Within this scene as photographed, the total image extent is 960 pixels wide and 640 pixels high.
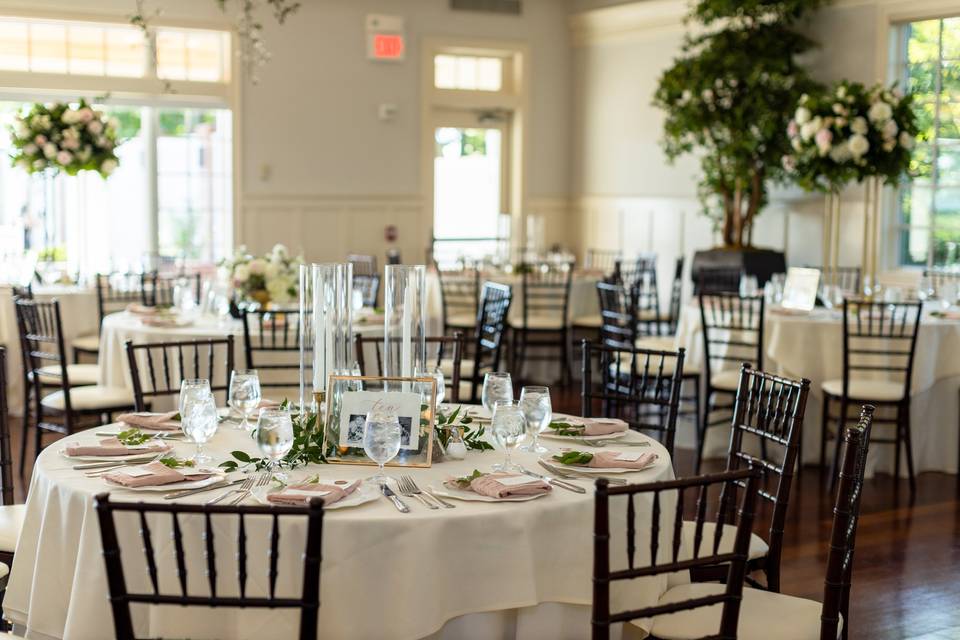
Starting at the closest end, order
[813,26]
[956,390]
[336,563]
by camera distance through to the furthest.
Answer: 1. [336,563]
2. [956,390]
3. [813,26]

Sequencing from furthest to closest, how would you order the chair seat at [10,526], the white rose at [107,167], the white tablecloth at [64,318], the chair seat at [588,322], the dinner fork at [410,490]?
the chair seat at [588,322], the white rose at [107,167], the white tablecloth at [64,318], the chair seat at [10,526], the dinner fork at [410,490]

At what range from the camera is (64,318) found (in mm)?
7715

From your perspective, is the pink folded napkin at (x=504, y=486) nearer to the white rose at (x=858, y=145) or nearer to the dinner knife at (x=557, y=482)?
the dinner knife at (x=557, y=482)

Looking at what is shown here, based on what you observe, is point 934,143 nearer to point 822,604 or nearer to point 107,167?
point 107,167

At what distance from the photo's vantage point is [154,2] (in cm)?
1040

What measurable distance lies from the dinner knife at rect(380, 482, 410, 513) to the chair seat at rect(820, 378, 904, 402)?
3875 millimetres

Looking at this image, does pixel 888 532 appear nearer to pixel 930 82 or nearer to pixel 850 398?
pixel 850 398

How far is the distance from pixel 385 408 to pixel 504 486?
0.44 metres

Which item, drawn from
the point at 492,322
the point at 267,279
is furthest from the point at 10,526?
the point at 492,322

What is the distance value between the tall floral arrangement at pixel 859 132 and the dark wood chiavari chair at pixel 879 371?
4.05 ft

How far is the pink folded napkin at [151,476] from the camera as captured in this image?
2906 mm

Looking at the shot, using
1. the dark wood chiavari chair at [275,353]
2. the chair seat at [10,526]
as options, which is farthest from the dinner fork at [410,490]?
the dark wood chiavari chair at [275,353]

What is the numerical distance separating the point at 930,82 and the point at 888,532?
15.5 feet

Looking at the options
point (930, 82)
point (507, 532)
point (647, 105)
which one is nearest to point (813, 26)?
point (930, 82)
